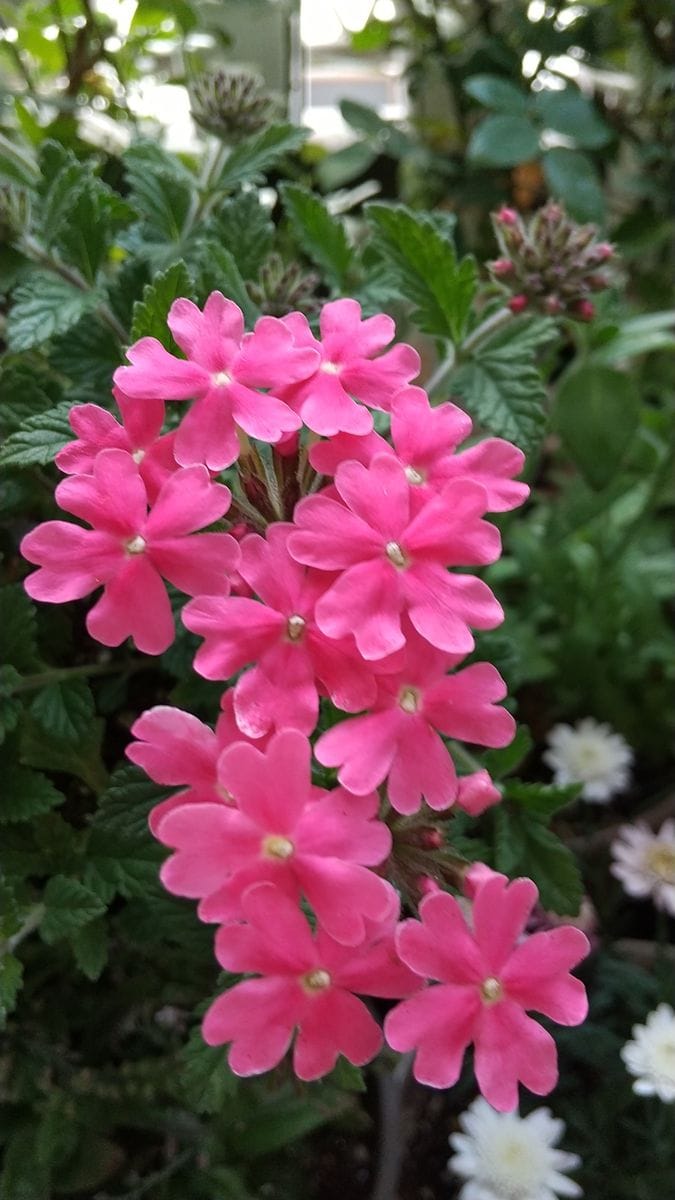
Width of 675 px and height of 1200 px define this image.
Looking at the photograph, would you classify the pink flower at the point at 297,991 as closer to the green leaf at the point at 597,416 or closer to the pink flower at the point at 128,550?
the pink flower at the point at 128,550

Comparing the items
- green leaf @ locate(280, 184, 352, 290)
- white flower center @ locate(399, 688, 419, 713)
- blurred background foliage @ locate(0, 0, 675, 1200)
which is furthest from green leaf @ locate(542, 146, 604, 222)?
white flower center @ locate(399, 688, 419, 713)

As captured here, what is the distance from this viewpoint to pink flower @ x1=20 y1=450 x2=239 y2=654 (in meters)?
0.38

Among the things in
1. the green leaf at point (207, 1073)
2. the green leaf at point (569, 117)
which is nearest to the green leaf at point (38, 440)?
the green leaf at point (207, 1073)

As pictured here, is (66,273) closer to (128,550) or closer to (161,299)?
(161,299)

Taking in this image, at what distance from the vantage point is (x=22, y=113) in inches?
29.9

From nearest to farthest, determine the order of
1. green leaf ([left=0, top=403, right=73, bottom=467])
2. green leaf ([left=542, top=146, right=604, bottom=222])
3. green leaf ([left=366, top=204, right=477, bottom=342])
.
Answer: green leaf ([left=0, top=403, right=73, bottom=467]) < green leaf ([left=366, top=204, right=477, bottom=342]) < green leaf ([left=542, top=146, right=604, bottom=222])

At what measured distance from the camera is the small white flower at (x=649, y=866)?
2.70 ft

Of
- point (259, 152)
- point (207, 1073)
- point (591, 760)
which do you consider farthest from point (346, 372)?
point (591, 760)

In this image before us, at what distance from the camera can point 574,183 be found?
965 mm

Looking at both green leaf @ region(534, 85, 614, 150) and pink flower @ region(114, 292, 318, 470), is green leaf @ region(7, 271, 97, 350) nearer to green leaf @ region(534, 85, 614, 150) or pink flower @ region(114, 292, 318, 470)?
pink flower @ region(114, 292, 318, 470)

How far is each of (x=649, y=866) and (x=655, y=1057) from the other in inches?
8.0

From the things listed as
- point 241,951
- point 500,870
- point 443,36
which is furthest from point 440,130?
point 241,951

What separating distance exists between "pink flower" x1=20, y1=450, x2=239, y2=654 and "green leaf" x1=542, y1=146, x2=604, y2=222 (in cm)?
73

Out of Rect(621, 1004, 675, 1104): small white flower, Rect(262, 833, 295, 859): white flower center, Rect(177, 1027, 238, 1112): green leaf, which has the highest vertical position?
Rect(262, 833, 295, 859): white flower center
